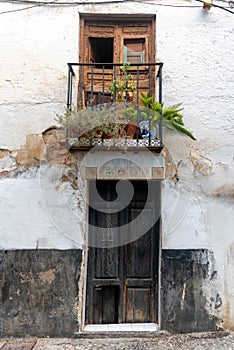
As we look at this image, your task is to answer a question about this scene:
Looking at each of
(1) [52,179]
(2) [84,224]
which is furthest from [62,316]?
(1) [52,179]

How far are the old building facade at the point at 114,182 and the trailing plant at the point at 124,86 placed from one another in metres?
0.15

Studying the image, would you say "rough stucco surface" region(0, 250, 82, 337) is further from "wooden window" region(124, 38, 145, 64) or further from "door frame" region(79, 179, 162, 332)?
"wooden window" region(124, 38, 145, 64)

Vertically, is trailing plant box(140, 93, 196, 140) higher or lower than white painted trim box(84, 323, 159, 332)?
higher

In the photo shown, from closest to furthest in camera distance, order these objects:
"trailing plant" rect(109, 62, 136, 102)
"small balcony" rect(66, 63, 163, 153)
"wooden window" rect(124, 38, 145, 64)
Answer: "small balcony" rect(66, 63, 163, 153)
"trailing plant" rect(109, 62, 136, 102)
"wooden window" rect(124, 38, 145, 64)

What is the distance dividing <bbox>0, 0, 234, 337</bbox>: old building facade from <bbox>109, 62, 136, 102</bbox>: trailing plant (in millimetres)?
147

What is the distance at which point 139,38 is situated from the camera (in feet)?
15.5

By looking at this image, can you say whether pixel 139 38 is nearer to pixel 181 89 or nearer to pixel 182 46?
pixel 182 46

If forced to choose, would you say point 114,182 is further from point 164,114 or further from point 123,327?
point 123,327

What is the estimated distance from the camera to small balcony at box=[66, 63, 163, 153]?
159 inches

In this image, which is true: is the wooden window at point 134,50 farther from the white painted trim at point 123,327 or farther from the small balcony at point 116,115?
the white painted trim at point 123,327

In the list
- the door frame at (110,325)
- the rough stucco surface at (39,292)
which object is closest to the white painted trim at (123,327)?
the door frame at (110,325)

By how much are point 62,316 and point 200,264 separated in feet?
5.42

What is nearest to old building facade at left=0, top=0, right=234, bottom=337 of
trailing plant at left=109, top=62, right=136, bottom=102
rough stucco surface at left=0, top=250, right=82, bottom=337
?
rough stucco surface at left=0, top=250, right=82, bottom=337

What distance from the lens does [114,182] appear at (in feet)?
14.9
